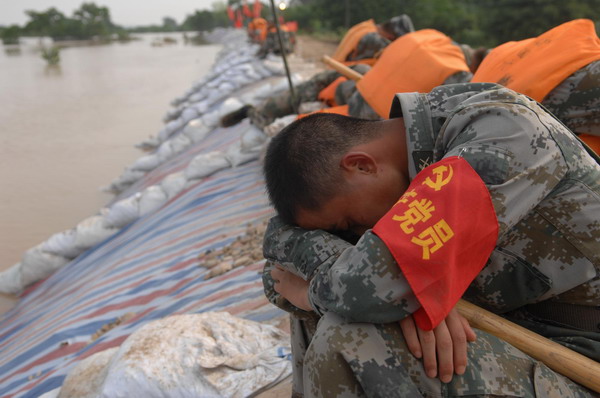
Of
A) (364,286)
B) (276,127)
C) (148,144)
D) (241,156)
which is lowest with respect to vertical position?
(148,144)

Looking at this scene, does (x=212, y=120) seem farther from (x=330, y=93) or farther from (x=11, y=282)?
(x=11, y=282)

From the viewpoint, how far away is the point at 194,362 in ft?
4.54

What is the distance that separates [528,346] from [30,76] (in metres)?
17.8

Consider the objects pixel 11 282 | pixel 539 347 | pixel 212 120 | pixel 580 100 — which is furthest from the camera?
pixel 212 120

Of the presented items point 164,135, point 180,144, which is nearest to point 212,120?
point 180,144

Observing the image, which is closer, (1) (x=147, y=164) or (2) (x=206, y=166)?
(2) (x=206, y=166)

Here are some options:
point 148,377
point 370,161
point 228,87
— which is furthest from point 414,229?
point 228,87

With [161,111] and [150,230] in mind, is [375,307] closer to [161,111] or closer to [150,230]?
[150,230]

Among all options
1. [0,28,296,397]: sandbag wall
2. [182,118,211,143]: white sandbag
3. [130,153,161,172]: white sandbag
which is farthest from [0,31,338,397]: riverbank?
[182,118,211,143]: white sandbag

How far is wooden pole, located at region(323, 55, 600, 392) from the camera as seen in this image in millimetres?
835

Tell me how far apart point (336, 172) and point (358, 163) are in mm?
48

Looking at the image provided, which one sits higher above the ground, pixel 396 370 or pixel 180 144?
pixel 396 370

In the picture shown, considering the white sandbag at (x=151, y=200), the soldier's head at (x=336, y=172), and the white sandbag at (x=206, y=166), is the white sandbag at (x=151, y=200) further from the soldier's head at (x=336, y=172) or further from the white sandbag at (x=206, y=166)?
the soldier's head at (x=336, y=172)

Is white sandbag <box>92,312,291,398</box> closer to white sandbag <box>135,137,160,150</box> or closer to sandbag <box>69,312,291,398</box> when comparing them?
sandbag <box>69,312,291,398</box>
